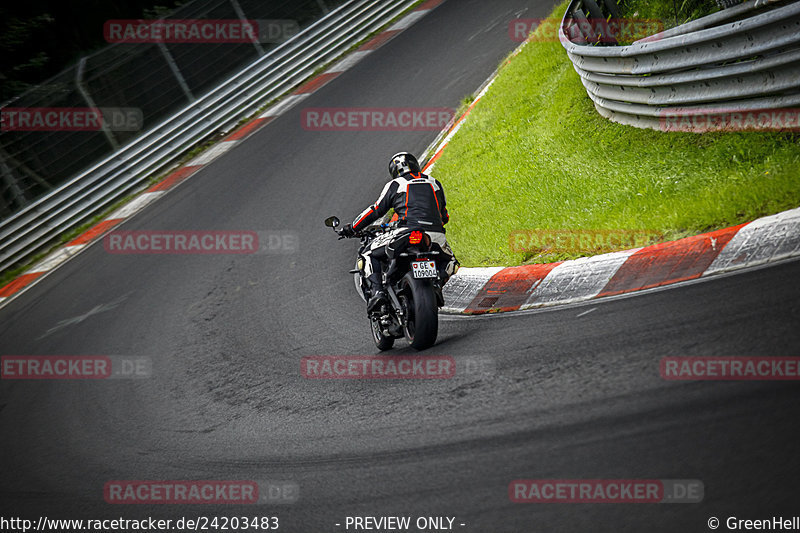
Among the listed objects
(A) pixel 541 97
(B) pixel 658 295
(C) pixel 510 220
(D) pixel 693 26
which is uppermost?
(A) pixel 541 97

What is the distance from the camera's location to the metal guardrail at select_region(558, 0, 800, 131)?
603cm

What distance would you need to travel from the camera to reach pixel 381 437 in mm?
5277

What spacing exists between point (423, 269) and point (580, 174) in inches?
105

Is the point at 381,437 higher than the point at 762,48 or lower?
lower

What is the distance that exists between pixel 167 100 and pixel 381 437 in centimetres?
1334

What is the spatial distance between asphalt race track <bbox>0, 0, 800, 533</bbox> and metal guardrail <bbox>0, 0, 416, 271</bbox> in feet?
9.47

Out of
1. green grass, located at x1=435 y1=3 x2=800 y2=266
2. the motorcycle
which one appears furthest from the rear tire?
green grass, located at x1=435 y1=3 x2=800 y2=266

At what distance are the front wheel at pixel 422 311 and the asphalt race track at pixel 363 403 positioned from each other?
21 centimetres

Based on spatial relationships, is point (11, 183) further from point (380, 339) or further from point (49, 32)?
point (49, 32)

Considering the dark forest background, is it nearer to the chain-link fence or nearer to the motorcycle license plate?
the chain-link fence

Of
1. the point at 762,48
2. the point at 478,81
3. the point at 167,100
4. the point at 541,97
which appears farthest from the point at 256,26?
the point at 762,48

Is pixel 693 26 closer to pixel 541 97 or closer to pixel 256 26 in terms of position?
pixel 541 97

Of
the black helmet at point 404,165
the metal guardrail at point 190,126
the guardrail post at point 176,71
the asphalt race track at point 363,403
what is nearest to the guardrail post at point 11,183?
the metal guardrail at point 190,126

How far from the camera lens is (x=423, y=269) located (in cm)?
630
